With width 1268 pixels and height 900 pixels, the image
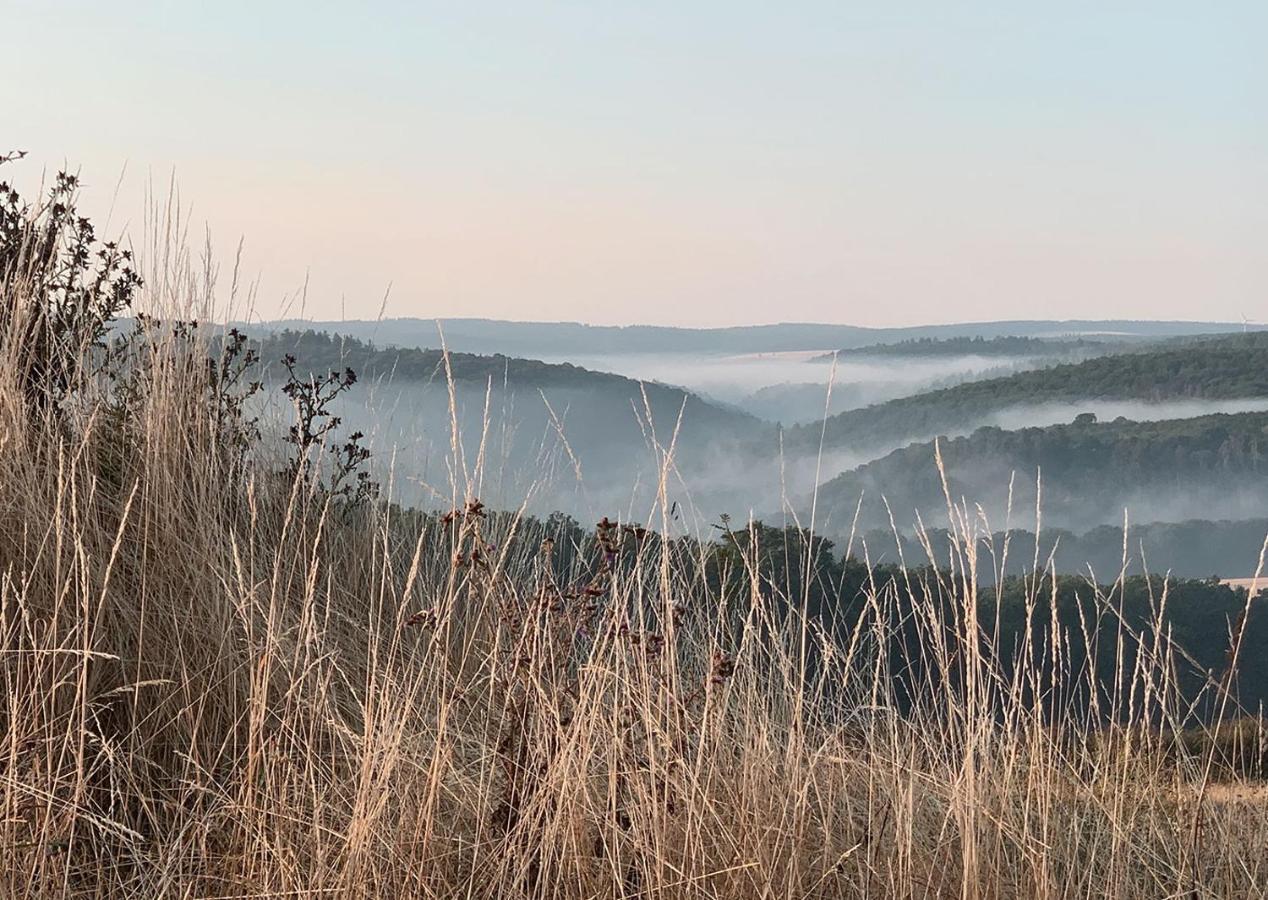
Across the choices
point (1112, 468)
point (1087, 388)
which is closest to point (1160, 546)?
point (1112, 468)

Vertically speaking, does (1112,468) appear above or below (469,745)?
below

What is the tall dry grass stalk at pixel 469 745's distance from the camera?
2256 millimetres

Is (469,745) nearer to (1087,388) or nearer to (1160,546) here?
(1160,546)

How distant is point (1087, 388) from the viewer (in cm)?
4438

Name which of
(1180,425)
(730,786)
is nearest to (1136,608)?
(730,786)

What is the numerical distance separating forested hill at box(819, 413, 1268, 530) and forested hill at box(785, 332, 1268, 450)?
1372 mm

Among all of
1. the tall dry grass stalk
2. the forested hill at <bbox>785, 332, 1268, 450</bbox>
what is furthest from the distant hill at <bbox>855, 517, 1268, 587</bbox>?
the tall dry grass stalk

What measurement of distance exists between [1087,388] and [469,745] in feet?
144

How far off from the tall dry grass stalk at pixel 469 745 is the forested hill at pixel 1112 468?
1379 inches

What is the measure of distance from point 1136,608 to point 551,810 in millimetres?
18422

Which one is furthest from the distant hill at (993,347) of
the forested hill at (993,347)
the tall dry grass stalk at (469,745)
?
the tall dry grass stalk at (469,745)

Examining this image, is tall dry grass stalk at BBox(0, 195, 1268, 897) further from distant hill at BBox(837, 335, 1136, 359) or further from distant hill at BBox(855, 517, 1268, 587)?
distant hill at BBox(837, 335, 1136, 359)

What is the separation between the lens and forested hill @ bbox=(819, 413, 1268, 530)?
3925cm

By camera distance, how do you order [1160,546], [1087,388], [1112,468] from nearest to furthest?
[1160,546], [1112,468], [1087,388]
